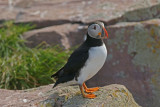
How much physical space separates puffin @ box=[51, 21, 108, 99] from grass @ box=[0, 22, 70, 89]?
1.59m

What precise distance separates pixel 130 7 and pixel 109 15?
0.50 m

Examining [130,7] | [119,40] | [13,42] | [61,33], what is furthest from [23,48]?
[130,7]

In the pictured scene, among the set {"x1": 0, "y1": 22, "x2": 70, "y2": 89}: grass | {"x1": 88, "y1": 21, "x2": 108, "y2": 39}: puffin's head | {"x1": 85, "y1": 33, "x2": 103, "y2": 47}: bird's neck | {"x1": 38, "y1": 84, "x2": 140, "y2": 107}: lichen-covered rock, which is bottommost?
{"x1": 38, "y1": 84, "x2": 140, "y2": 107}: lichen-covered rock

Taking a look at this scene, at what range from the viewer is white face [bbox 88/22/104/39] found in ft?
11.1

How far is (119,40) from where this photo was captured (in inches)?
206

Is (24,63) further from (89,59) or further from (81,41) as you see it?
(89,59)

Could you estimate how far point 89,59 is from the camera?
341 cm

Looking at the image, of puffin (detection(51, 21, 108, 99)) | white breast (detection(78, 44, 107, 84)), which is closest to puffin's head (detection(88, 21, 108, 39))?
puffin (detection(51, 21, 108, 99))

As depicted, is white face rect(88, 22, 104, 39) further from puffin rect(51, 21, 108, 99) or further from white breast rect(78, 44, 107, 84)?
white breast rect(78, 44, 107, 84)

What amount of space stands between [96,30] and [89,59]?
36 centimetres

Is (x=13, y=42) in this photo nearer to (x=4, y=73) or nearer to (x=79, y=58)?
(x=4, y=73)

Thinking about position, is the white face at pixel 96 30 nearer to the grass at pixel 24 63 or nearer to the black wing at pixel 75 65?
the black wing at pixel 75 65

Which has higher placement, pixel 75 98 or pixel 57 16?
pixel 57 16

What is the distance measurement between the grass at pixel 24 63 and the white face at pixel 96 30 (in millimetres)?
1928
